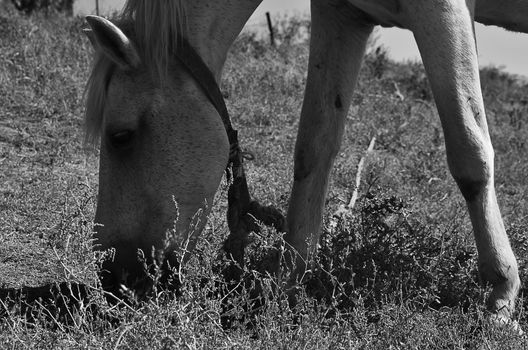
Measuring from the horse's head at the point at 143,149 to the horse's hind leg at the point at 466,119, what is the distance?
951 millimetres

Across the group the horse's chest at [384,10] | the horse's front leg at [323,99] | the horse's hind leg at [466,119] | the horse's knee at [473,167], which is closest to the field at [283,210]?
the horse's hind leg at [466,119]

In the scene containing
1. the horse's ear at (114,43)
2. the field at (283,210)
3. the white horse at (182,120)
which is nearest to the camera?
the field at (283,210)

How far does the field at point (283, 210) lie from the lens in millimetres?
2863

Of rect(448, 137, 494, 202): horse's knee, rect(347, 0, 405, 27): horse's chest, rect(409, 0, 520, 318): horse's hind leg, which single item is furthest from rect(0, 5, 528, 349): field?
rect(347, 0, 405, 27): horse's chest

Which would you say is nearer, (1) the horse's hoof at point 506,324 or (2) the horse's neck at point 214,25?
(1) the horse's hoof at point 506,324

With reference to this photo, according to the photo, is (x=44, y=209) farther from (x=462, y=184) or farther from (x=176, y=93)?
(x=462, y=184)

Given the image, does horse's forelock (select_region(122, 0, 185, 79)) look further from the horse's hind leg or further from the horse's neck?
the horse's hind leg

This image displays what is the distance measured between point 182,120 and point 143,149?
207mm

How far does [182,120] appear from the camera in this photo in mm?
3568

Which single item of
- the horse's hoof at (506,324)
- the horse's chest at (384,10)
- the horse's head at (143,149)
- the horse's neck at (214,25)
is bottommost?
the horse's hoof at (506,324)

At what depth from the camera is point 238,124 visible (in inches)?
276

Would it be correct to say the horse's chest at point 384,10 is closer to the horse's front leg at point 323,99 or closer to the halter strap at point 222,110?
the horse's front leg at point 323,99

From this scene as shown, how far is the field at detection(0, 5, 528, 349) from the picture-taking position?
113 inches

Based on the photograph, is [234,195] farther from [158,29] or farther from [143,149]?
[158,29]
